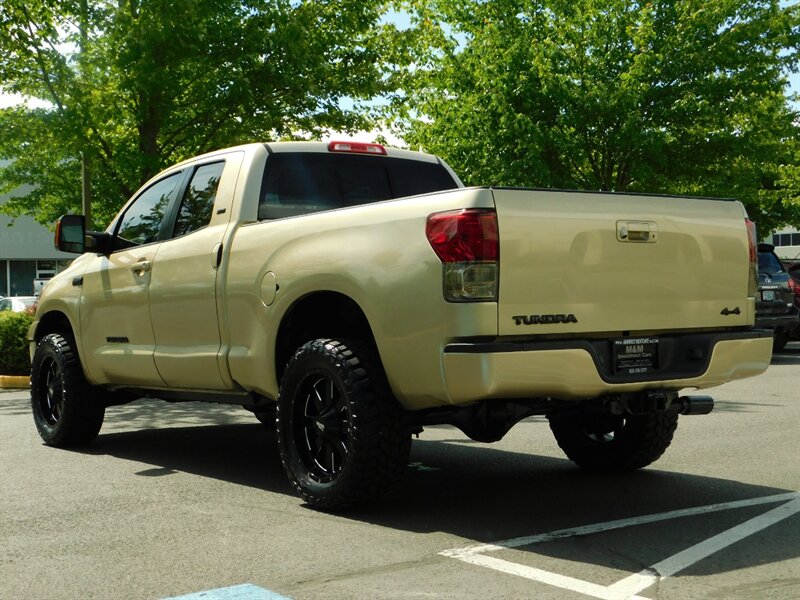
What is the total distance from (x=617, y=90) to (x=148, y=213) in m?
18.1

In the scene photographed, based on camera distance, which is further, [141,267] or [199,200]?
[141,267]

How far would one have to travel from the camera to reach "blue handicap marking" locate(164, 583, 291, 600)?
3.96 metres

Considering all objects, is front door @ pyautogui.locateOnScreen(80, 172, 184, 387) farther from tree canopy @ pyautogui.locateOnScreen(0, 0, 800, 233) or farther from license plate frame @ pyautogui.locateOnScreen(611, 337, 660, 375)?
tree canopy @ pyautogui.locateOnScreen(0, 0, 800, 233)

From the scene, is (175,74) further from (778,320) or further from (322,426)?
(322,426)

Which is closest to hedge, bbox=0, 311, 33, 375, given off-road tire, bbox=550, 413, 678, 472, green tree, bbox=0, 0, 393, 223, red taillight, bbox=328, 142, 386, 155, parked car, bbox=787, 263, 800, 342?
green tree, bbox=0, 0, 393, 223

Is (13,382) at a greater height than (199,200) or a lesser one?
lesser

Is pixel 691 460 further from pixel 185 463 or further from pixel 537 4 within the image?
pixel 537 4

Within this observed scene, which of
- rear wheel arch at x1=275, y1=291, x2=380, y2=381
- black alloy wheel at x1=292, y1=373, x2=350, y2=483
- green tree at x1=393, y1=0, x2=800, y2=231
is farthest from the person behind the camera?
green tree at x1=393, y1=0, x2=800, y2=231

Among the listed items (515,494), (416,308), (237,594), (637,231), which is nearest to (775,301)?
(515,494)

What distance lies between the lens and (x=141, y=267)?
23.4ft

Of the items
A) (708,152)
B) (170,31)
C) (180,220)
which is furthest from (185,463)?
(708,152)

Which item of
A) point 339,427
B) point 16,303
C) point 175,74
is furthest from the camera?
point 16,303

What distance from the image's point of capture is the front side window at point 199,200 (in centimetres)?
675

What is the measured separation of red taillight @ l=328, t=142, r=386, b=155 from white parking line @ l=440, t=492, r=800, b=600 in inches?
117
